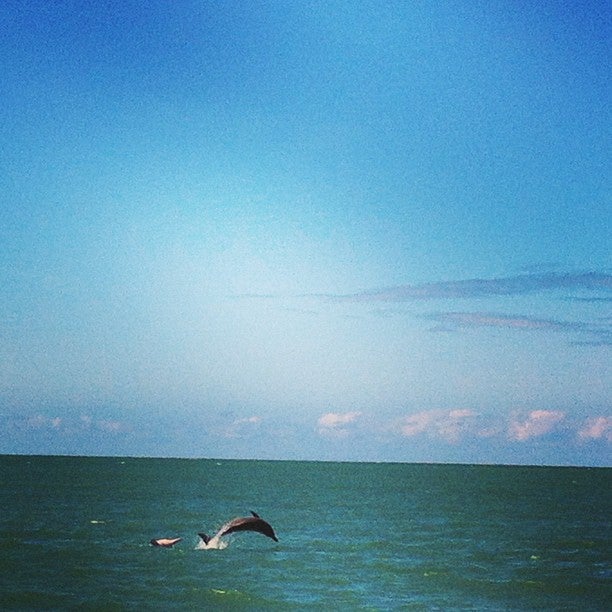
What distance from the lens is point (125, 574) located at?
40.2 metres

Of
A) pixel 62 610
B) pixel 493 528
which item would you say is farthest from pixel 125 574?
pixel 493 528

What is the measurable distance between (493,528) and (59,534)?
37.1m

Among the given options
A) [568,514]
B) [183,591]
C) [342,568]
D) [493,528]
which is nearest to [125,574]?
[183,591]

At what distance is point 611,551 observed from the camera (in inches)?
2216

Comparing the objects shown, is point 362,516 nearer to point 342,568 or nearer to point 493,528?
point 493,528

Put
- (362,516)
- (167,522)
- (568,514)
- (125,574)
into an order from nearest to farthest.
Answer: (125,574) < (167,522) < (362,516) < (568,514)

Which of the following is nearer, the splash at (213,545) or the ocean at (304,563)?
the ocean at (304,563)

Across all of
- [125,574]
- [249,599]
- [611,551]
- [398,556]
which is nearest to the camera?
[249,599]

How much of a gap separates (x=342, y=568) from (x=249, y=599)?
33.2 ft

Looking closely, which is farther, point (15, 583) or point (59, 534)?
point (59, 534)

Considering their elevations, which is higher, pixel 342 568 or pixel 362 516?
pixel 362 516

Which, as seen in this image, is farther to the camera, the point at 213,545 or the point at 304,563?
the point at 213,545

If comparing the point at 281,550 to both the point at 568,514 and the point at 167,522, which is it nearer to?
the point at 167,522

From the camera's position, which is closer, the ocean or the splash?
the ocean
